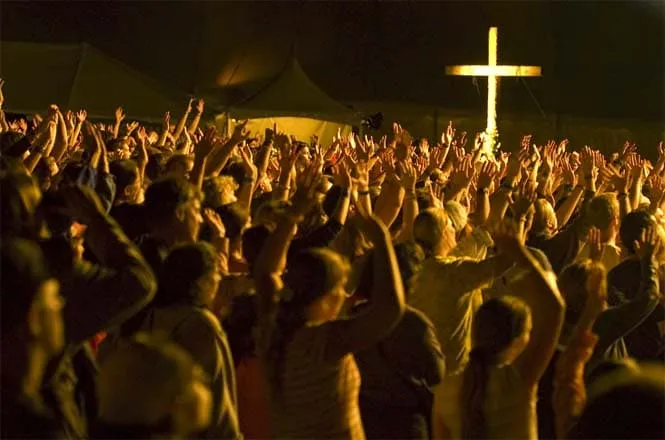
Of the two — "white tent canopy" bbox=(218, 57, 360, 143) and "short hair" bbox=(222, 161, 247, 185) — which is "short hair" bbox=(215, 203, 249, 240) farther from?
"white tent canopy" bbox=(218, 57, 360, 143)

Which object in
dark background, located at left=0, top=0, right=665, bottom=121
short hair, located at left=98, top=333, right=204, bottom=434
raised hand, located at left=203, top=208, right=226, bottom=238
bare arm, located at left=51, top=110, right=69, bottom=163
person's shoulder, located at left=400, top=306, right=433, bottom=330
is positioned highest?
dark background, located at left=0, top=0, right=665, bottom=121

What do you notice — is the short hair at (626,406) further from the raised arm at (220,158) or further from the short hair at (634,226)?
the raised arm at (220,158)

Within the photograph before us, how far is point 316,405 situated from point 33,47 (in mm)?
13034

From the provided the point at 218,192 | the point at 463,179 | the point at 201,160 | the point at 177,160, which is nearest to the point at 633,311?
the point at 218,192

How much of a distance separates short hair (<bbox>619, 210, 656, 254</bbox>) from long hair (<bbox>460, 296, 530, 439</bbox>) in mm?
1294

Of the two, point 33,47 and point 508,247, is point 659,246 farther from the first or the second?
point 33,47

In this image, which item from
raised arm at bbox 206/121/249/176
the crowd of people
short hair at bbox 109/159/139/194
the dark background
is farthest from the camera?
the dark background

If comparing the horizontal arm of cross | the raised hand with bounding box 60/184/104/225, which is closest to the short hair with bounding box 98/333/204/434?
the raised hand with bounding box 60/184/104/225

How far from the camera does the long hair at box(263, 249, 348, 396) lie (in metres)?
3.32

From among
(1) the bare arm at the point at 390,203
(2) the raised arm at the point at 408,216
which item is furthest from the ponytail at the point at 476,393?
(1) the bare arm at the point at 390,203

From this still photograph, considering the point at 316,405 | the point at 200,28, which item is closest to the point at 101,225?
the point at 316,405

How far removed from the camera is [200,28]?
67.8ft

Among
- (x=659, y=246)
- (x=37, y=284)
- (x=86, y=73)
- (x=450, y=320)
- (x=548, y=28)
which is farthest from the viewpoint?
(x=548, y=28)

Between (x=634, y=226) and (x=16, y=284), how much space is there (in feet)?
8.49
